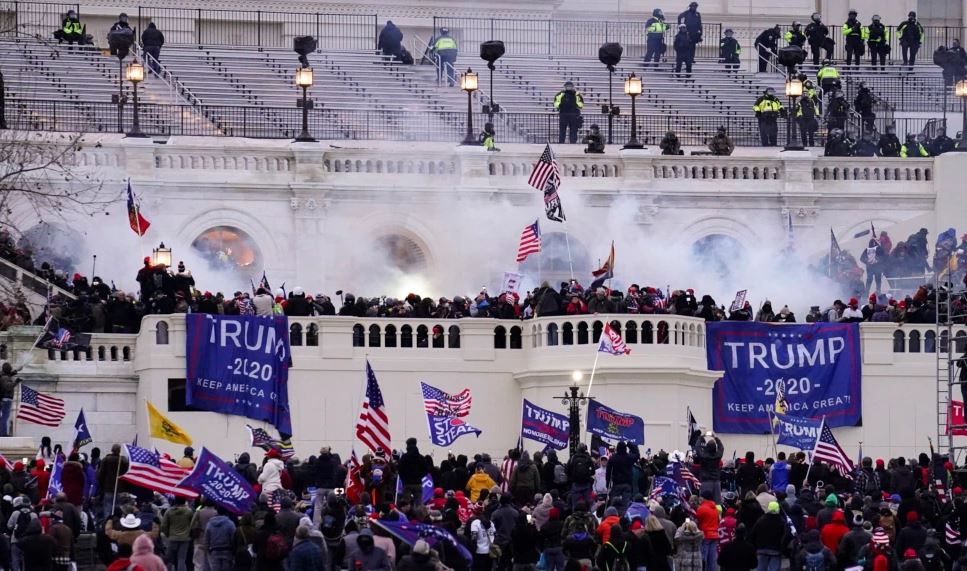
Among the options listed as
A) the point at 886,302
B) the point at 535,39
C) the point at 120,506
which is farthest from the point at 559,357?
the point at 535,39

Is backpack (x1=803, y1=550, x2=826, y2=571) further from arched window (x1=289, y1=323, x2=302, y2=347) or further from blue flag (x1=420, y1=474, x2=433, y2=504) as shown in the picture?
arched window (x1=289, y1=323, x2=302, y2=347)

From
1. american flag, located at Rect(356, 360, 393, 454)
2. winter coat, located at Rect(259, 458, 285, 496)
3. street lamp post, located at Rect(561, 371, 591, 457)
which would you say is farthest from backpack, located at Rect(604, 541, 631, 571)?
street lamp post, located at Rect(561, 371, 591, 457)

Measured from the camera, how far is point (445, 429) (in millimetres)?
53281

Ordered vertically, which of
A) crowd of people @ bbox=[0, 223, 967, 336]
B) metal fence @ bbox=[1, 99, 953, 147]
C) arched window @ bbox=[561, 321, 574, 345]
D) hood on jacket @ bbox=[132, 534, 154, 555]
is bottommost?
hood on jacket @ bbox=[132, 534, 154, 555]

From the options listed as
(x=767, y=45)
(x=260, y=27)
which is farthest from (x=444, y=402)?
(x=767, y=45)

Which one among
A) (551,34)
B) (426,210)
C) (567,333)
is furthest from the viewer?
(551,34)

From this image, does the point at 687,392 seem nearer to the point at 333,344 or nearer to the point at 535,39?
the point at 333,344

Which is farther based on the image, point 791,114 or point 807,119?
point 807,119

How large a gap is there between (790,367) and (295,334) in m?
9.11

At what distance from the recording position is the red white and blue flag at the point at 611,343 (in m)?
58.0

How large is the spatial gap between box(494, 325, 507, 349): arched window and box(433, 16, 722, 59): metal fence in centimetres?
2198

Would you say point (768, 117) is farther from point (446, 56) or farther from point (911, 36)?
point (911, 36)

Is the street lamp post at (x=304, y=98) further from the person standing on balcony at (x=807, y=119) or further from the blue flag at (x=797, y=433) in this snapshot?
the blue flag at (x=797, y=433)

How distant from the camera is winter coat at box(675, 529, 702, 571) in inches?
1737
